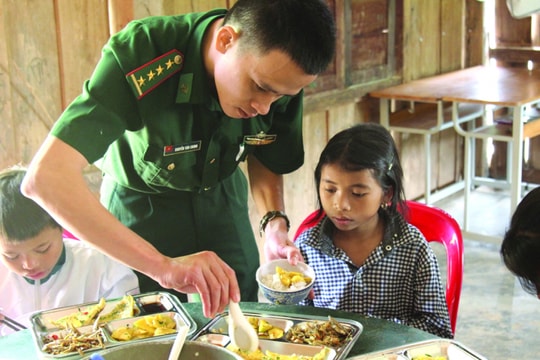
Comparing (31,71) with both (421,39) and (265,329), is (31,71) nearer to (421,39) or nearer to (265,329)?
(265,329)

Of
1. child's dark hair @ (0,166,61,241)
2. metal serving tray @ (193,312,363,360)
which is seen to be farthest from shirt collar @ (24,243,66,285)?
metal serving tray @ (193,312,363,360)

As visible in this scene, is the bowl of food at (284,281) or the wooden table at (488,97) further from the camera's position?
the wooden table at (488,97)

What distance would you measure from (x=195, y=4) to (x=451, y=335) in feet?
6.29

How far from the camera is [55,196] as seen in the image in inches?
55.8

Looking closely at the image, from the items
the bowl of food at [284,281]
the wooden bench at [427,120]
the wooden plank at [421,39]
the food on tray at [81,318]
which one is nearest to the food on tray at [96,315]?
the food on tray at [81,318]

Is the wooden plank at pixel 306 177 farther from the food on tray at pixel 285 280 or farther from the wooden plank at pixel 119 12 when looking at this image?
the food on tray at pixel 285 280

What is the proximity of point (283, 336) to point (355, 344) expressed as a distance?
0.16m

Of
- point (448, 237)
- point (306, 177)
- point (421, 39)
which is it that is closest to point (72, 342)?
point (448, 237)

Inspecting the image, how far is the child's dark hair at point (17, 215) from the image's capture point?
1948 mm

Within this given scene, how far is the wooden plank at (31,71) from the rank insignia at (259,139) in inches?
40.5

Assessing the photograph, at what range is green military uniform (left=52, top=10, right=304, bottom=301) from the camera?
1580mm

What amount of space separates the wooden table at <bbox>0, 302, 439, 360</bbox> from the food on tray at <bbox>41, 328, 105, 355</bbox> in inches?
1.9

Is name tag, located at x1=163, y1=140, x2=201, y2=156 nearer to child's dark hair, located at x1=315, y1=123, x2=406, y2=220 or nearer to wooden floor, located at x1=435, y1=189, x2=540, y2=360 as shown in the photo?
child's dark hair, located at x1=315, y1=123, x2=406, y2=220

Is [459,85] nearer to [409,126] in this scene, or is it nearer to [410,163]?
[409,126]
